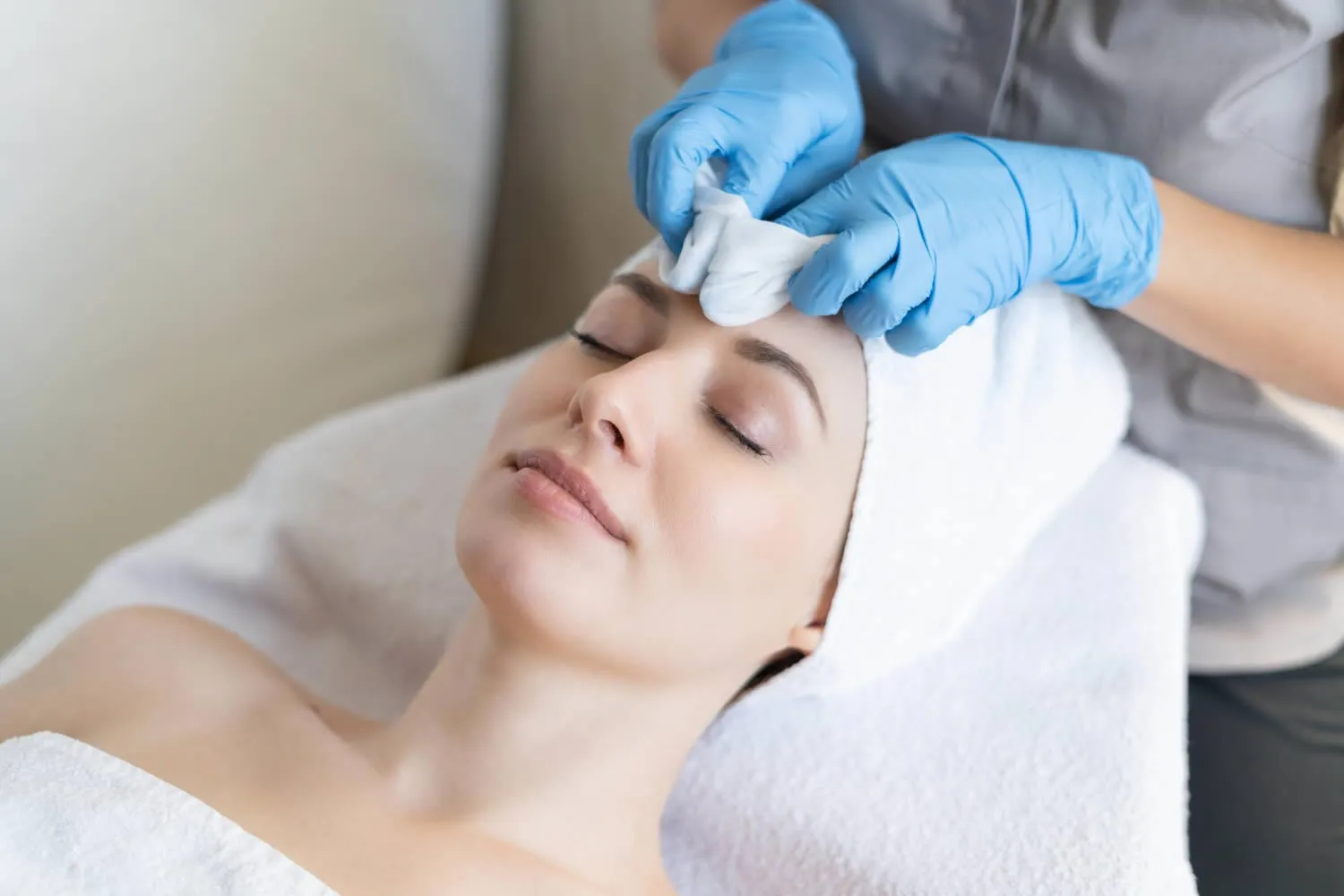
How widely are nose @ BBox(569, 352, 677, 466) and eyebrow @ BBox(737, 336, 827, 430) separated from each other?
7 centimetres

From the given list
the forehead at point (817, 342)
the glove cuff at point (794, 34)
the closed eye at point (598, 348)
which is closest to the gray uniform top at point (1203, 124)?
the glove cuff at point (794, 34)

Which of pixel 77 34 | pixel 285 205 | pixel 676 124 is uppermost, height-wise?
pixel 77 34

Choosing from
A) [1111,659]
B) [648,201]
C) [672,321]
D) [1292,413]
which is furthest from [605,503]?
[1292,413]

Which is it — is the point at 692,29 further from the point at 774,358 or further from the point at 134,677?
the point at 134,677

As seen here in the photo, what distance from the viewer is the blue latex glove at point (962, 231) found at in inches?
33.2

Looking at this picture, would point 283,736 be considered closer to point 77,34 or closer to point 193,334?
point 193,334

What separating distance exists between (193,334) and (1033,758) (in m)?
1.11

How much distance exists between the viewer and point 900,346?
0.90m

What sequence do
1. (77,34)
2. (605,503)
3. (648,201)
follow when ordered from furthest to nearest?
(77,34)
(648,201)
(605,503)

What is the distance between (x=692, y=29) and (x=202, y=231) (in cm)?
66

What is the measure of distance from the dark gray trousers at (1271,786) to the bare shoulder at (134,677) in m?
0.99

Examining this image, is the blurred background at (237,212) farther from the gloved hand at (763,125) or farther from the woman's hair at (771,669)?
the woman's hair at (771,669)

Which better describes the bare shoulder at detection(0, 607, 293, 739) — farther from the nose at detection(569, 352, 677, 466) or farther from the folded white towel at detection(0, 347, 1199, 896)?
the nose at detection(569, 352, 677, 466)

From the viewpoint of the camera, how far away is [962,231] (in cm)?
87
